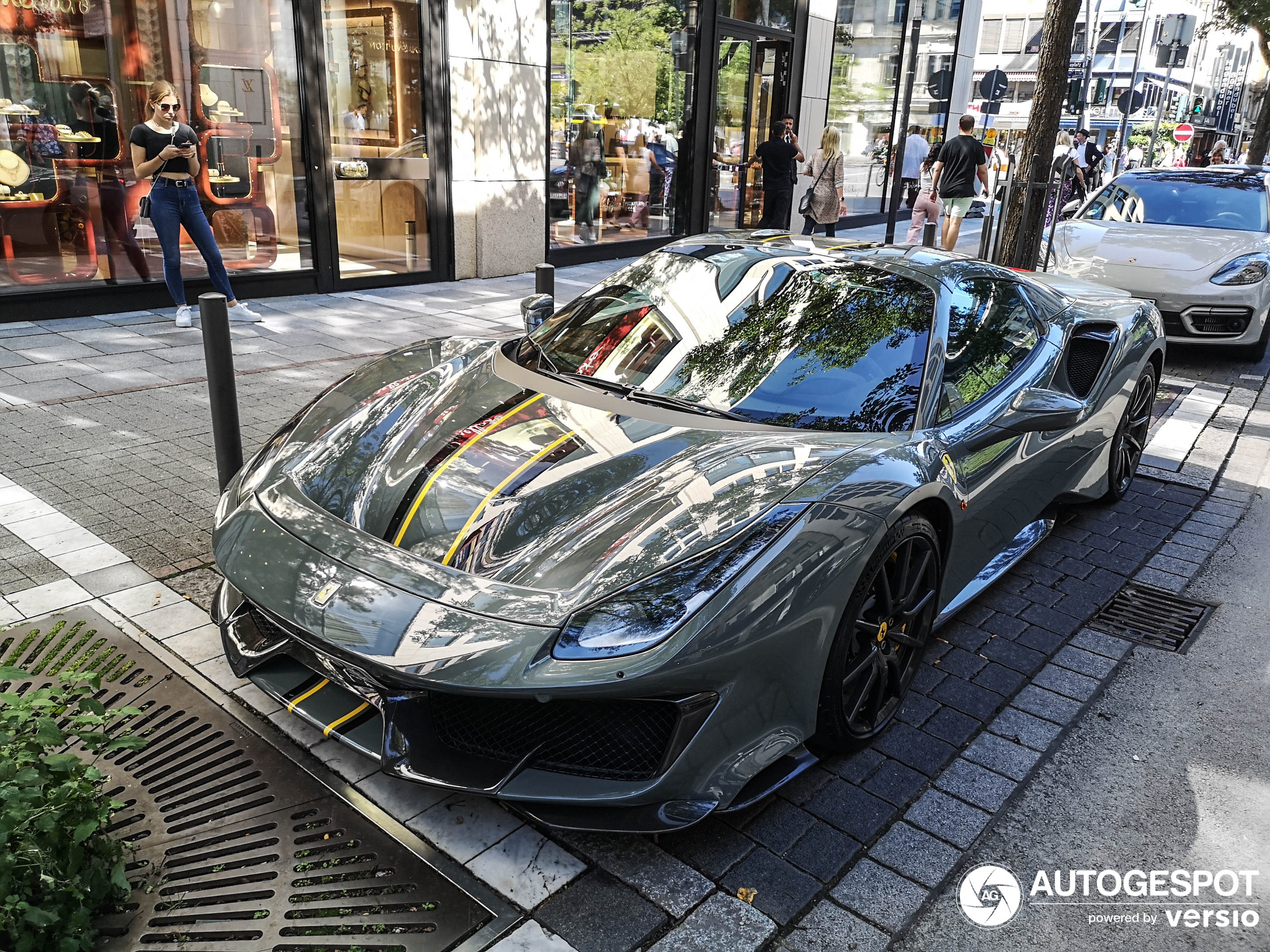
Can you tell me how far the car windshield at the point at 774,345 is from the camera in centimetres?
314

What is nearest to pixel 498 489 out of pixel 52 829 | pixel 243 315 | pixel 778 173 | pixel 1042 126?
pixel 52 829

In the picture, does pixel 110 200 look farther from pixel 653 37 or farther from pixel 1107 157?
pixel 1107 157

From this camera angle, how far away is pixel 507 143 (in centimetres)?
1072

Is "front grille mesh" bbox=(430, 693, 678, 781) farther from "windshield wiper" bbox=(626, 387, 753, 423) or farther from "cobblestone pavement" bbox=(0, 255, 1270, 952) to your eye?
"windshield wiper" bbox=(626, 387, 753, 423)

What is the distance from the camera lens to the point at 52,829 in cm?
205

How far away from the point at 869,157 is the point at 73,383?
588 inches

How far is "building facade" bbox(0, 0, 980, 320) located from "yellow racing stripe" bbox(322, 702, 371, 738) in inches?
269

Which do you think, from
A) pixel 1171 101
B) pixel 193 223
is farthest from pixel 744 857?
pixel 1171 101

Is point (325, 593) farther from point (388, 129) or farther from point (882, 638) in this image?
point (388, 129)

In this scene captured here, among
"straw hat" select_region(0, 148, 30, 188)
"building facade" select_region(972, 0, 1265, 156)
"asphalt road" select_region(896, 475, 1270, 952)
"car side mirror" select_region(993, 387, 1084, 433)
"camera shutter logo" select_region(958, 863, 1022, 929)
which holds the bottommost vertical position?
"asphalt road" select_region(896, 475, 1270, 952)

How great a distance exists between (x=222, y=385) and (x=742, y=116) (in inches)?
468

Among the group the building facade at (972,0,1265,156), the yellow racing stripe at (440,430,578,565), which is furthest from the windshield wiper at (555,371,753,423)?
the building facade at (972,0,1265,156)

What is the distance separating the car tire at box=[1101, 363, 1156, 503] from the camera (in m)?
5.00

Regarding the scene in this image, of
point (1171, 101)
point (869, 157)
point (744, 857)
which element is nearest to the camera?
point (744, 857)
